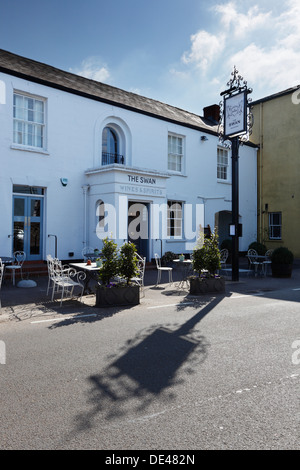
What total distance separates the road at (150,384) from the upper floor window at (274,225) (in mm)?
17210

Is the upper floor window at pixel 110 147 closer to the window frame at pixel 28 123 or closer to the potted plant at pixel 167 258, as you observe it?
the window frame at pixel 28 123

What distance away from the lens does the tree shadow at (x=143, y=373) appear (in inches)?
140

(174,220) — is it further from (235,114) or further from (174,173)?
(235,114)

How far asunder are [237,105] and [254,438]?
11.7m

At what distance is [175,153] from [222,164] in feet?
12.7

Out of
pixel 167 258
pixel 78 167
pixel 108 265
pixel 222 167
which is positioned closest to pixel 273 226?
pixel 222 167

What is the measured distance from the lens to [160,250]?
1659cm

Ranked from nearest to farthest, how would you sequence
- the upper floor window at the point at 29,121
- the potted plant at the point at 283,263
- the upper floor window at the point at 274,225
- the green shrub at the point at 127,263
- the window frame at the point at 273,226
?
1. the green shrub at the point at 127,263
2. the upper floor window at the point at 29,121
3. the potted plant at the point at 283,263
4. the window frame at the point at 273,226
5. the upper floor window at the point at 274,225

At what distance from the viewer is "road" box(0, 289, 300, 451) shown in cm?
304


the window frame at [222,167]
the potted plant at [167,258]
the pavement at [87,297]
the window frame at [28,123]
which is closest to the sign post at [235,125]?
the pavement at [87,297]

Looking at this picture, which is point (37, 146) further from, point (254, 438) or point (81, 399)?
point (254, 438)

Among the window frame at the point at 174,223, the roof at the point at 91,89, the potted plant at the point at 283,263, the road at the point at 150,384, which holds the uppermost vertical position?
the roof at the point at 91,89

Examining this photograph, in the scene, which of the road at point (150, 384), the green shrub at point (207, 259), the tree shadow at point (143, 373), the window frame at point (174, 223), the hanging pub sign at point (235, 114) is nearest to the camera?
the road at point (150, 384)

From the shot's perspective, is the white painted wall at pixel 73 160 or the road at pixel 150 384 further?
the white painted wall at pixel 73 160
